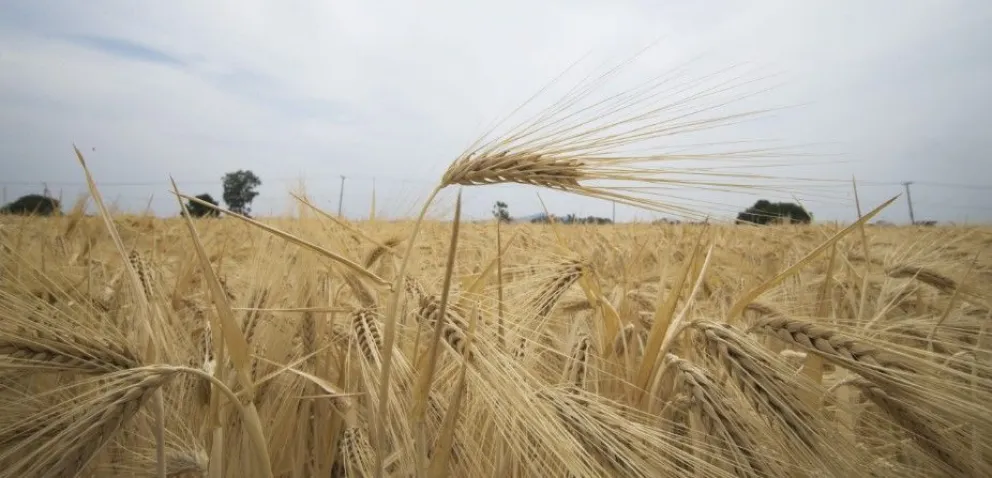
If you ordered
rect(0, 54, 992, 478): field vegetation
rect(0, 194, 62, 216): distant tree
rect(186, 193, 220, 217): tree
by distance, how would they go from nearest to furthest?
rect(0, 54, 992, 478): field vegetation
rect(186, 193, 220, 217): tree
rect(0, 194, 62, 216): distant tree

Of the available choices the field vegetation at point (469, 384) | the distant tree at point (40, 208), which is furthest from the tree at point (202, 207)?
the distant tree at point (40, 208)

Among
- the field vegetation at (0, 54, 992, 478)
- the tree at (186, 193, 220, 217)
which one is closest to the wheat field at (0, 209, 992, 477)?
the field vegetation at (0, 54, 992, 478)

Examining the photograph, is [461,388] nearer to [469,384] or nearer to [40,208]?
[469,384]

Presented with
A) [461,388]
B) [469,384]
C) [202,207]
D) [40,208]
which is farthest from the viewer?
[40,208]

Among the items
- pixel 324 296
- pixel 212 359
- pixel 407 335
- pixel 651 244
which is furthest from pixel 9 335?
pixel 651 244

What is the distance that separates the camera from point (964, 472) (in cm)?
79

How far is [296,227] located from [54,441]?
1491 mm

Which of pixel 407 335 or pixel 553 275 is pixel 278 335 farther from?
pixel 553 275

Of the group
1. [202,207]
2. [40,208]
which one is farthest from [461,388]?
[40,208]

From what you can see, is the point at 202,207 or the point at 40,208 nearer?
the point at 202,207

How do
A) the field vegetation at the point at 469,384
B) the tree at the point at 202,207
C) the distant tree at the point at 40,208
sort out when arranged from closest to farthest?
the field vegetation at the point at 469,384, the tree at the point at 202,207, the distant tree at the point at 40,208

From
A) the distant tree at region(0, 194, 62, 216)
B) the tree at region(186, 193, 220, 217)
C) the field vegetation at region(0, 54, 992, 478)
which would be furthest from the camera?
the distant tree at region(0, 194, 62, 216)

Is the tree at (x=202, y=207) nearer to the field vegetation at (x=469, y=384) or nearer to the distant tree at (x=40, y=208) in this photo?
the field vegetation at (x=469, y=384)

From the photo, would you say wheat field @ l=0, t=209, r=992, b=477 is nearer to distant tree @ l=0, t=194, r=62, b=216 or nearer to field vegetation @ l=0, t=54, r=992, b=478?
field vegetation @ l=0, t=54, r=992, b=478
